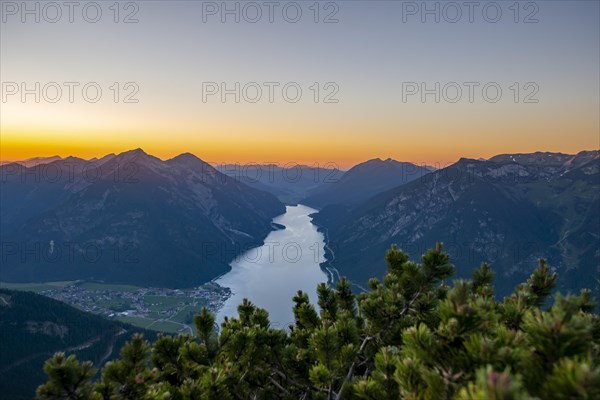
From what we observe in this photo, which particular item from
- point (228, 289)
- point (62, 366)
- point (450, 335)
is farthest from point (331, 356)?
point (228, 289)

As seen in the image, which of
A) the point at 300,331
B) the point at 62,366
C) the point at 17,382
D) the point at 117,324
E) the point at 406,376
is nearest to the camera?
the point at 406,376

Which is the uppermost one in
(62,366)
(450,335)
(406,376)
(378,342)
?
(450,335)

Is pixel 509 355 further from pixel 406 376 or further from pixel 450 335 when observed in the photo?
pixel 406 376

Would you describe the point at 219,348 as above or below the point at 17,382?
above

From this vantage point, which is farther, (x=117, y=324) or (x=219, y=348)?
(x=117, y=324)

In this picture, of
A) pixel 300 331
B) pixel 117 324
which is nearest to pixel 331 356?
pixel 300 331

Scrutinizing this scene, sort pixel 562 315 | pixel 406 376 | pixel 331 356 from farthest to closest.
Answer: pixel 331 356 → pixel 406 376 → pixel 562 315
